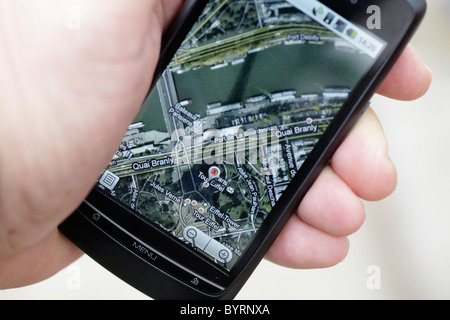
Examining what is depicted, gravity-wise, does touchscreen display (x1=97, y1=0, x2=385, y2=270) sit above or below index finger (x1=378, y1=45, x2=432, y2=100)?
below

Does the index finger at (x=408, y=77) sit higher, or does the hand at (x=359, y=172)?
the index finger at (x=408, y=77)

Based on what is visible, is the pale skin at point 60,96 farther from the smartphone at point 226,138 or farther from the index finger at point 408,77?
the index finger at point 408,77

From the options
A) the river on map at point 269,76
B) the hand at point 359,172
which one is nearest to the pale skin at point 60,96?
the river on map at point 269,76

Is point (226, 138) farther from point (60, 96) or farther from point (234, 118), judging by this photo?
point (60, 96)

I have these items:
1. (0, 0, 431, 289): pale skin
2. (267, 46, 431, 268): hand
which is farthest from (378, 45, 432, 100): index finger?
(0, 0, 431, 289): pale skin

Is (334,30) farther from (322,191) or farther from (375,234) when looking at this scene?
(375,234)

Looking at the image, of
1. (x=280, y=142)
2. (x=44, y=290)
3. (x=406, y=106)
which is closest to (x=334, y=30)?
(x=280, y=142)

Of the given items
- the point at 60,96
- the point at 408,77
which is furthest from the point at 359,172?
the point at 60,96

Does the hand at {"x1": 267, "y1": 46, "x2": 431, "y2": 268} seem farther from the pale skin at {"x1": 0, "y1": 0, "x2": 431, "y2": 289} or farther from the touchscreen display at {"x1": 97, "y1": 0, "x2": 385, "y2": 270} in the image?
the pale skin at {"x1": 0, "y1": 0, "x2": 431, "y2": 289}
